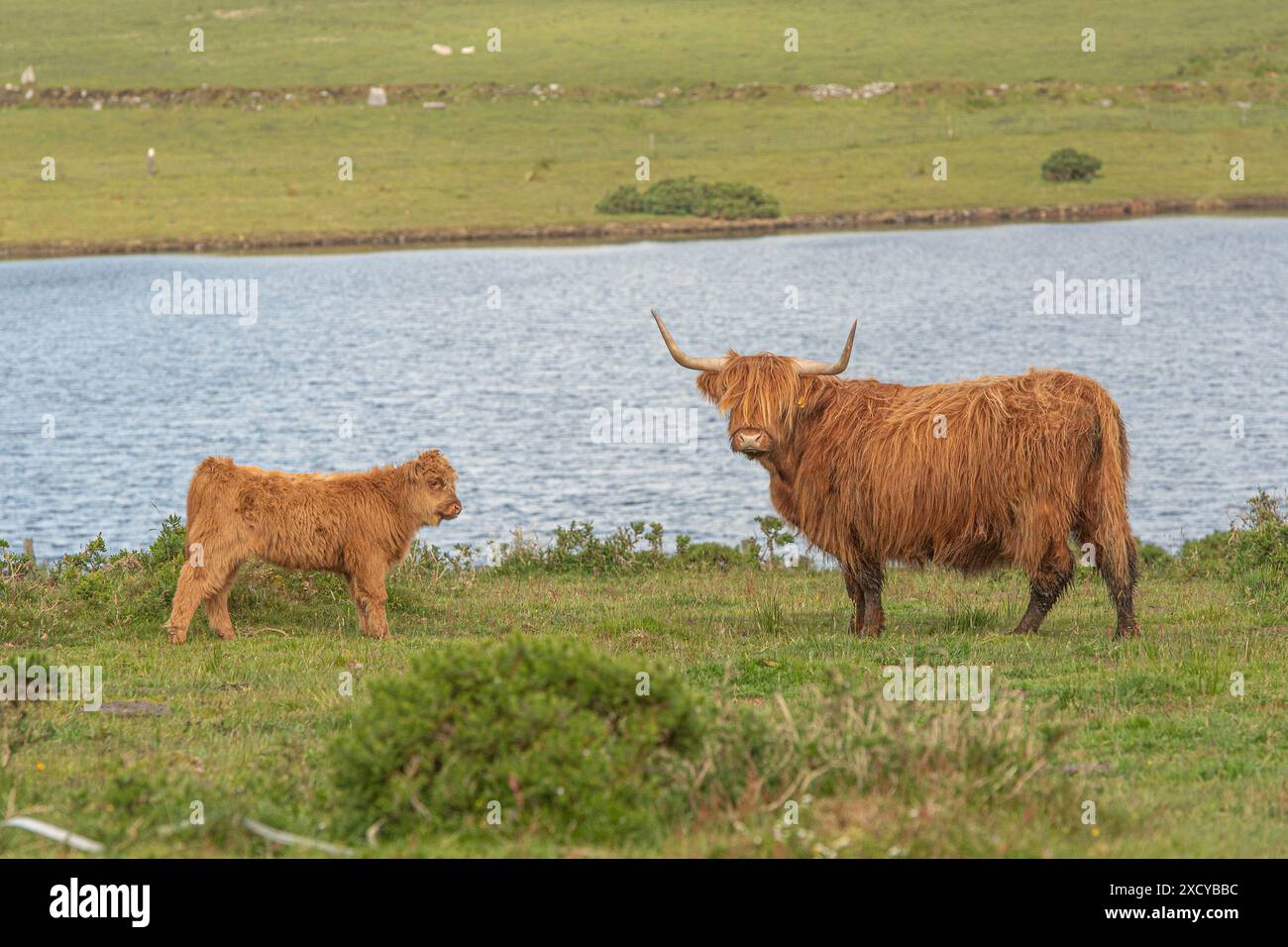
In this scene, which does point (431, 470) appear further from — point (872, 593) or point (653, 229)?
point (653, 229)

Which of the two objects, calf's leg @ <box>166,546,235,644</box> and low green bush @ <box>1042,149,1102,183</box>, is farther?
low green bush @ <box>1042,149,1102,183</box>

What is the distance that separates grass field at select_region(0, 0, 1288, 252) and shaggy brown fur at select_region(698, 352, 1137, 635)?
55073mm

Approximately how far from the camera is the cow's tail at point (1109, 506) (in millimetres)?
11062

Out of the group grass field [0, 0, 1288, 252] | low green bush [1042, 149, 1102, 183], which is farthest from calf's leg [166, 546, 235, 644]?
low green bush [1042, 149, 1102, 183]

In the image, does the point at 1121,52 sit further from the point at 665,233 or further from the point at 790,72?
the point at 665,233

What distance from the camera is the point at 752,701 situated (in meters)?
9.22

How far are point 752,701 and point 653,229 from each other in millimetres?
61292

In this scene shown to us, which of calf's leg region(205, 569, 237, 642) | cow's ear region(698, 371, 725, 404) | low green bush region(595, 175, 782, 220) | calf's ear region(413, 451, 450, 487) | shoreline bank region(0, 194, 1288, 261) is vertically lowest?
calf's leg region(205, 569, 237, 642)

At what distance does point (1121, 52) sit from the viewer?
10244 centimetres

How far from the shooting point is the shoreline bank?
63469mm

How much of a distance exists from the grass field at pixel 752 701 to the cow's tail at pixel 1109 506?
482mm

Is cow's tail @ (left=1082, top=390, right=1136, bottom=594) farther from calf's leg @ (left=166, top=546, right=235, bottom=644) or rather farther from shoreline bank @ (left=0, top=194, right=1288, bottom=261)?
shoreline bank @ (left=0, top=194, right=1288, bottom=261)

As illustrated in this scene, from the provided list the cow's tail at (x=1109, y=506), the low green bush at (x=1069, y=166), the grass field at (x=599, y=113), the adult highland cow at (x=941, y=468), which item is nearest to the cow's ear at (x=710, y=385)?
the adult highland cow at (x=941, y=468)

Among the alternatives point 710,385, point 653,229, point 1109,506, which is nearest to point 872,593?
point 1109,506
